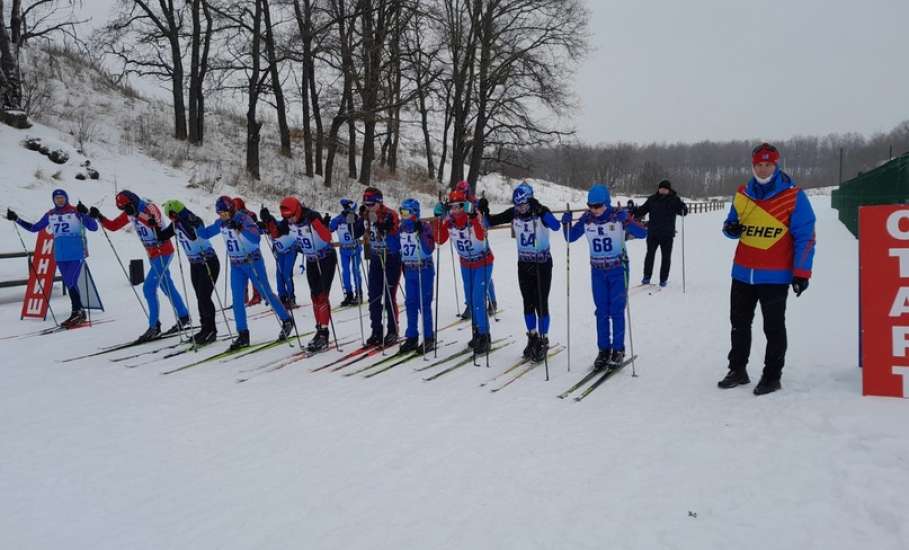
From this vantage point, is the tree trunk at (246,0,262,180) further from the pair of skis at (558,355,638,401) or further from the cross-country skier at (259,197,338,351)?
the pair of skis at (558,355,638,401)

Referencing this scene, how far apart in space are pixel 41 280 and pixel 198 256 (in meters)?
4.13

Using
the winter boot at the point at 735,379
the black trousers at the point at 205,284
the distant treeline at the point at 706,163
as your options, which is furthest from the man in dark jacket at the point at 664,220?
the distant treeline at the point at 706,163

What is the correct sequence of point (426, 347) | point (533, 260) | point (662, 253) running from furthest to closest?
point (662, 253) → point (426, 347) → point (533, 260)

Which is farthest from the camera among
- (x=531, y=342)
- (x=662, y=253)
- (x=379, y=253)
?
(x=662, y=253)

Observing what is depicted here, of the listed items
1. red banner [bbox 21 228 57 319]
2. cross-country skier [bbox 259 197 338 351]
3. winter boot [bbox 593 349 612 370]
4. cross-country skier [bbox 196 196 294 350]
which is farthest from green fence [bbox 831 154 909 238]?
red banner [bbox 21 228 57 319]

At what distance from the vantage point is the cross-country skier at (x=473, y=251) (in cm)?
655

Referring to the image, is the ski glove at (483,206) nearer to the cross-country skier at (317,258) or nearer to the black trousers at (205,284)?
the cross-country skier at (317,258)

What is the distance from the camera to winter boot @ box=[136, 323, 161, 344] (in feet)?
25.9

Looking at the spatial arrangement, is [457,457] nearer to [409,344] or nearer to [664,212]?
[409,344]

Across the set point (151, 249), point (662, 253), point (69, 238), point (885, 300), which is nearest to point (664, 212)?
point (662, 253)

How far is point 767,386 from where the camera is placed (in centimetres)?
471

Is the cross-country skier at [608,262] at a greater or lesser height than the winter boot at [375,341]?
greater

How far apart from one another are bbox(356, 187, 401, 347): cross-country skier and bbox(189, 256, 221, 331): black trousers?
2343 millimetres

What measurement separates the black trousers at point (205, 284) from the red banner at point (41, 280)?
146 inches
